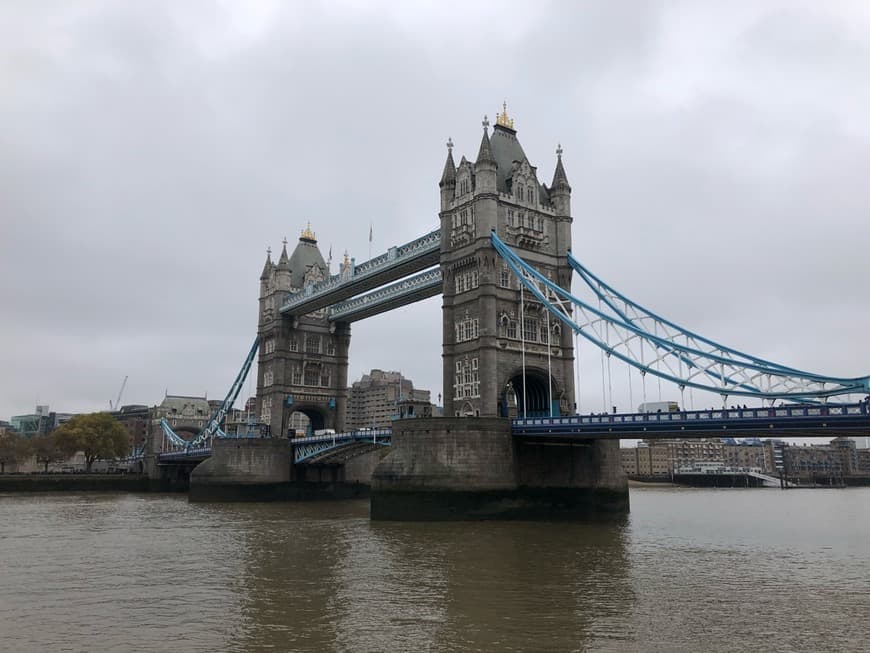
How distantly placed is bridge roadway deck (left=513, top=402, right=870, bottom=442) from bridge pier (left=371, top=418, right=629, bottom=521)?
1.95 metres

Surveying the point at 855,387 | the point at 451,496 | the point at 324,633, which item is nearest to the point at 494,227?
the point at 451,496

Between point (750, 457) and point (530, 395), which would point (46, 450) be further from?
point (750, 457)

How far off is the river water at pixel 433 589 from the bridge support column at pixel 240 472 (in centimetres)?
2574

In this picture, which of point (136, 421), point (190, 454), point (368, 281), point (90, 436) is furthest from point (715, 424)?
point (136, 421)

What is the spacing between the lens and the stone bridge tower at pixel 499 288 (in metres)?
47.8

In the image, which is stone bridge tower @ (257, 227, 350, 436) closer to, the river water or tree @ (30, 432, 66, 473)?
the river water

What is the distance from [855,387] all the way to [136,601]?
92.2 ft

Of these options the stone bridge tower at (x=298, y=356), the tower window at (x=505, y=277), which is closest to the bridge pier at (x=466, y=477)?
the tower window at (x=505, y=277)

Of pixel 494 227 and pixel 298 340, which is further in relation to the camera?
pixel 298 340

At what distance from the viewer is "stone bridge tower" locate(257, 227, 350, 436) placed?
75688mm

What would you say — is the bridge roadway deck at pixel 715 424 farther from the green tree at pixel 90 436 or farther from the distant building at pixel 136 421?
the distant building at pixel 136 421

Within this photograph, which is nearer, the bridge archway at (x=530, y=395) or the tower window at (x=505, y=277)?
the bridge archway at (x=530, y=395)

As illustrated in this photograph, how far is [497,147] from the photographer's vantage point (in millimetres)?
52688

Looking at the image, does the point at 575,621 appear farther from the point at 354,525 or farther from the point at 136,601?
the point at 354,525
